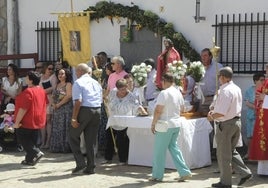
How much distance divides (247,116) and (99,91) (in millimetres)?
3039

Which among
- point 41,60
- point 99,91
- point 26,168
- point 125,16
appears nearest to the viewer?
point 99,91

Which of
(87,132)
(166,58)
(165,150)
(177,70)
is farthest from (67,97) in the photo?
(165,150)

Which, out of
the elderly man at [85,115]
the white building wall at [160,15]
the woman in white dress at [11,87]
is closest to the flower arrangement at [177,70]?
the elderly man at [85,115]

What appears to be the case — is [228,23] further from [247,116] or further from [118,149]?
[118,149]

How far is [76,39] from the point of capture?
1216 centimetres

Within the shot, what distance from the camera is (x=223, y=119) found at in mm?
8734

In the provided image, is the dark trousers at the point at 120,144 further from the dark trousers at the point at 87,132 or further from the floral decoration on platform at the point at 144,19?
the floral decoration on platform at the point at 144,19

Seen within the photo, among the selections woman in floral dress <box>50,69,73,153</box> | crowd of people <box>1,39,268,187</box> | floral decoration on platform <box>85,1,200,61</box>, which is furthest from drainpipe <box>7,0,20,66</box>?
woman in floral dress <box>50,69,73,153</box>

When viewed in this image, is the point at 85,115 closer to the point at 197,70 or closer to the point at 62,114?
the point at 197,70

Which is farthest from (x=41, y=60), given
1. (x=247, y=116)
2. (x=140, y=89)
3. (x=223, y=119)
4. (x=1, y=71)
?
(x=223, y=119)

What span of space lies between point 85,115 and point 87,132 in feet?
1.14

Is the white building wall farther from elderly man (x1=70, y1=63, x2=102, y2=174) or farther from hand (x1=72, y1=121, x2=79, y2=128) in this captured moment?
hand (x1=72, y1=121, x2=79, y2=128)

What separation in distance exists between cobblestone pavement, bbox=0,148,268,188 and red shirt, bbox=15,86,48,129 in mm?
794

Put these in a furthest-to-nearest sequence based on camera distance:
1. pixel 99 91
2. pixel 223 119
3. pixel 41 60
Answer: pixel 41 60, pixel 99 91, pixel 223 119
